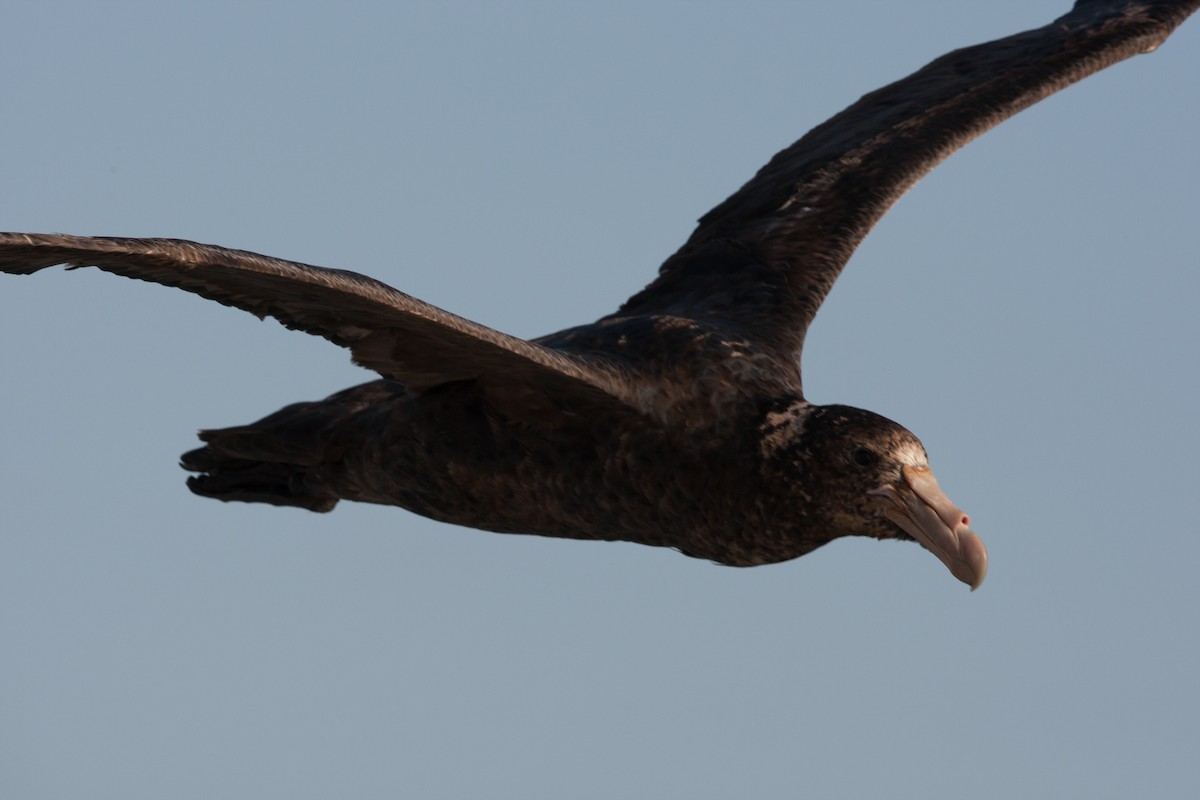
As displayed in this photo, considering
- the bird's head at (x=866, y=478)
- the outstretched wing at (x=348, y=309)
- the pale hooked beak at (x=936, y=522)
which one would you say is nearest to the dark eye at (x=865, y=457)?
the bird's head at (x=866, y=478)

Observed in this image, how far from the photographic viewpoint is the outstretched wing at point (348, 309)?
26.1 feet

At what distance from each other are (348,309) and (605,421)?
1.39 meters

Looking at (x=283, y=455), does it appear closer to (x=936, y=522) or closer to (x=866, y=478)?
(x=866, y=478)

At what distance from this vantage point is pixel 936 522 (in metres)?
9.10

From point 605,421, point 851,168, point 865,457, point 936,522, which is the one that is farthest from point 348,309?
point 851,168

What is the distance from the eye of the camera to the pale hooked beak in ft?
29.4

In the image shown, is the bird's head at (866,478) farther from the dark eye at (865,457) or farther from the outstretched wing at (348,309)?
the outstretched wing at (348,309)

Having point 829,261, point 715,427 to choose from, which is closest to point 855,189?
point 829,261

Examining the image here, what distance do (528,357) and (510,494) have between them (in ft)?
3.73

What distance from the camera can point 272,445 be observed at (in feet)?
37.2

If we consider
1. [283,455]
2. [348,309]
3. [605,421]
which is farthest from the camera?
[283,455]

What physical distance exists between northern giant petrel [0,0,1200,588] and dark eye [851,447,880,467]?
0.04 feet

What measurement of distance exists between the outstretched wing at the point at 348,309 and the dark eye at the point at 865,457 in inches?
45.5

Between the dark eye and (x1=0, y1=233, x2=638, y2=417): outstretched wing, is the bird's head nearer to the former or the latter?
the dark eye
